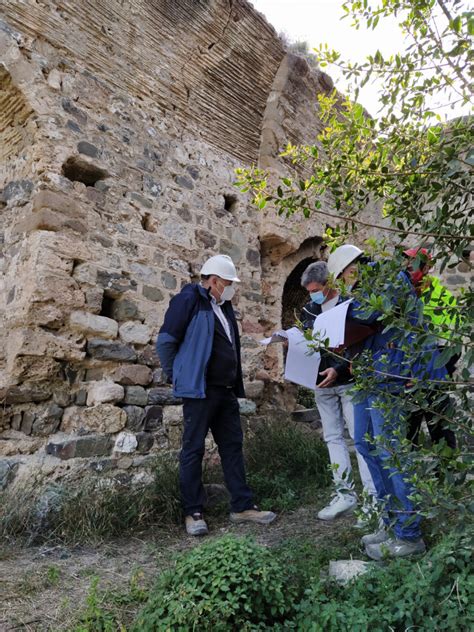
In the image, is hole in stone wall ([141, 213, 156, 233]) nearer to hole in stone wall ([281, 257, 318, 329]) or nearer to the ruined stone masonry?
the ruined stone masonry

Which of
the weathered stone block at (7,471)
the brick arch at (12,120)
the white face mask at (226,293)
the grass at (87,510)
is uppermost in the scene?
the brick arch at (12,120)

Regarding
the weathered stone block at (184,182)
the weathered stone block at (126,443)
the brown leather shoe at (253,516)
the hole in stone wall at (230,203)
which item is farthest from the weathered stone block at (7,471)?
the hole in stone wall at (230,203)

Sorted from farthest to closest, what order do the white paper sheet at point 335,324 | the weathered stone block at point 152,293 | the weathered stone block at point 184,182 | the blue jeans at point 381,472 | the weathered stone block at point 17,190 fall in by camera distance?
1. the weathered stone block at point 184,182
2. the weathered stone block at point 152,293
3. the weathered stone block at point 17,190
4. the white paper sheet at point 335,324
5. the blue jeans at point 381,472

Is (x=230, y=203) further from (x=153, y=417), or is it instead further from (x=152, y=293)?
(x=153, y=417)

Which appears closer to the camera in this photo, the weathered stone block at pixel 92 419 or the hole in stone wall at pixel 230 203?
the weathered stone block at pixel 92 419

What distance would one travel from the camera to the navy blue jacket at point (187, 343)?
3.00m

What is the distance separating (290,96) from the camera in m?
5.63

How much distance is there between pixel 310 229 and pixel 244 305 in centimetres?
139

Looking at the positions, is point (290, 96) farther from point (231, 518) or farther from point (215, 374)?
point (231, 518)

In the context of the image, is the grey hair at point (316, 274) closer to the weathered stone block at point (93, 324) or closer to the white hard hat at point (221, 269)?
the white hard hat at point (221, 269)

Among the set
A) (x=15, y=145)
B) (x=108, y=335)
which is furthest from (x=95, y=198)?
(x=108, y=335)

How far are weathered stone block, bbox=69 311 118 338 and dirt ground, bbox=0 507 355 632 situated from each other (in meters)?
1.40

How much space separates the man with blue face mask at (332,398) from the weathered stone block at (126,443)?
1.31 metres

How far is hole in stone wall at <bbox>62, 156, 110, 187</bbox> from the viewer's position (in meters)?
3.71
